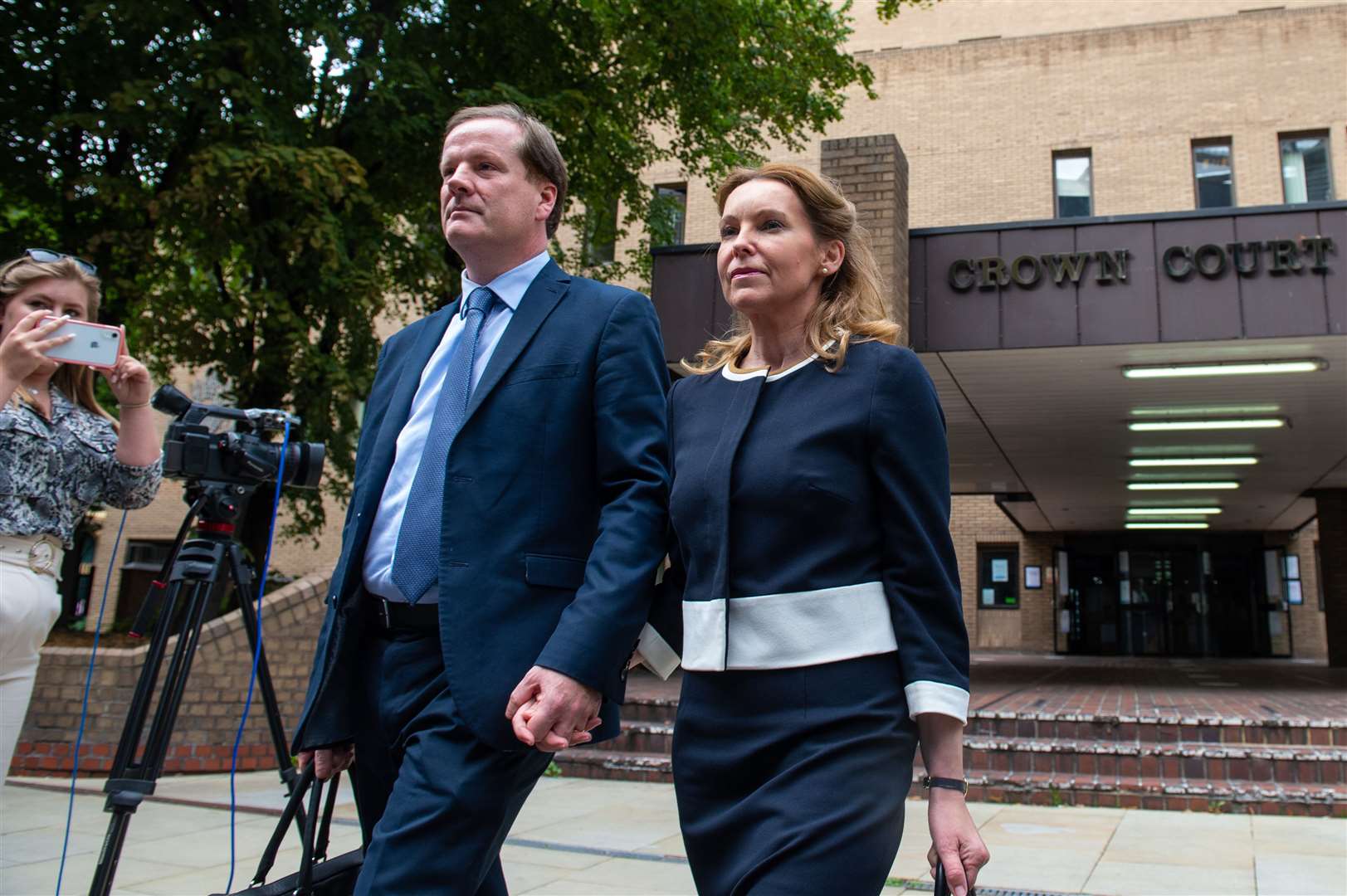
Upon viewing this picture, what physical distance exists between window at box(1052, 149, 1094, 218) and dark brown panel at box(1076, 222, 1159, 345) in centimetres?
1586

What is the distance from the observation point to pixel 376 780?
7.28 feet

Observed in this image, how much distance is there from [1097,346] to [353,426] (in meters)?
8.53

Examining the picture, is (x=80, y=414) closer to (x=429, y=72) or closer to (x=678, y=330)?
(x=678, y=330)

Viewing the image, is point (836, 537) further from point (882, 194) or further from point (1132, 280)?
point (1132, 280)

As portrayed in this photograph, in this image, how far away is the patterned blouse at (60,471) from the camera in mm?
2939

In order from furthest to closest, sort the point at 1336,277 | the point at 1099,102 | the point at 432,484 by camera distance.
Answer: the point at 1099,102, the point at 1336,277, the point at 432,484

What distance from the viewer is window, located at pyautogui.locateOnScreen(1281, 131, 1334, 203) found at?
70.9 ft

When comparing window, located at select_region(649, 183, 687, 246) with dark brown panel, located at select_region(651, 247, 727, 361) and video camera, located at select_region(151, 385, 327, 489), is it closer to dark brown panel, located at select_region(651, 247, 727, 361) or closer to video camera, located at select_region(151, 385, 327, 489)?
dark brown panel, located at select_region(651, 247, 727, 361)

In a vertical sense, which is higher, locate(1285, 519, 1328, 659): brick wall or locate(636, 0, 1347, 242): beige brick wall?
locate(636, 0, 1347, 242): beige brick wall

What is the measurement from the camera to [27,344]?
9.32 feet

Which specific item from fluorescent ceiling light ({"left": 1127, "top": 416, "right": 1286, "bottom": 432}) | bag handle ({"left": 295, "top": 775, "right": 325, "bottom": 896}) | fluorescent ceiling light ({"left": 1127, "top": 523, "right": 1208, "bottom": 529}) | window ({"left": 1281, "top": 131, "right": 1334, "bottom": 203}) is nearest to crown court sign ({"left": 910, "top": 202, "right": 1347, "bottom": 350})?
fluorescent ceiling light ({"left": 1127, "top": 416, "right": 1286, "bottom": 432})

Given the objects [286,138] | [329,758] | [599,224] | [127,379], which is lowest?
[329,758]

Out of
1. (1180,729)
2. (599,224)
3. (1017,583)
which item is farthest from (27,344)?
(1017,583)

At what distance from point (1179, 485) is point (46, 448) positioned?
17907mm
